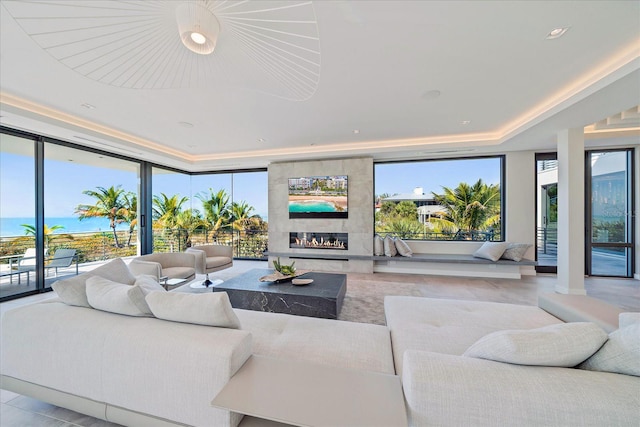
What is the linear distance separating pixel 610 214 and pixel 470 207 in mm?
2419

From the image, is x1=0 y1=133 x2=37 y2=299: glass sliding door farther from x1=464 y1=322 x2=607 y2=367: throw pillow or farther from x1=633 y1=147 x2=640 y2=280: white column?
x1=633 y1=147 x2=640 y2=280: white column

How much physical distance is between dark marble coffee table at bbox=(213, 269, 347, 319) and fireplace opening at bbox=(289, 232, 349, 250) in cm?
236

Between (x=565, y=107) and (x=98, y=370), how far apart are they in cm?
492

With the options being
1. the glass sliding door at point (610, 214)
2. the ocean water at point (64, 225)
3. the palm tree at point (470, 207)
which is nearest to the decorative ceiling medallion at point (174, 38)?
the ocean water at point (64, 225)

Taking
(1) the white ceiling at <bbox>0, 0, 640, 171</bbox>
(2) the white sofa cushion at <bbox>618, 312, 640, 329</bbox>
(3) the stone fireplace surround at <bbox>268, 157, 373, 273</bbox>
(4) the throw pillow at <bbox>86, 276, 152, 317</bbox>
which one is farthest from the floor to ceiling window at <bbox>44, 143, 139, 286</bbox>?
(2) the white sofa cushion at <bbox>618, 312, 640, 329</bbox>

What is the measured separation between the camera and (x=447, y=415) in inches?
34.4

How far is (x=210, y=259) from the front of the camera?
4.37m

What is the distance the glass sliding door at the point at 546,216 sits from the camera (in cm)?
479

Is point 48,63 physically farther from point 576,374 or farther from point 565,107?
point 565,107

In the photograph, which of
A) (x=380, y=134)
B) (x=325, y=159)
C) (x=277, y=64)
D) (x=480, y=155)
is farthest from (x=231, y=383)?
(x=480, y=155)

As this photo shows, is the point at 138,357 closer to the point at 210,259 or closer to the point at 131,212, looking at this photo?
the point at 210,259

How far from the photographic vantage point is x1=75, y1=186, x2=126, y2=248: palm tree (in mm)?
5137

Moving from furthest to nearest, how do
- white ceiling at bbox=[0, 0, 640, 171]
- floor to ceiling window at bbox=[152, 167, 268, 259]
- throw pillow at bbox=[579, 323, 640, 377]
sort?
floor to ceiling window at bbox=[152, 167, 268, 259], white ceiling at bbox=[0, 0, 640, 171], throw pillow at bbox=[579, 323, 640, 377]

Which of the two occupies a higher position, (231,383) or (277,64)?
(277,64)
